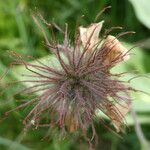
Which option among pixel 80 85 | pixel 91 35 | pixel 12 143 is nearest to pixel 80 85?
pixel 80 85

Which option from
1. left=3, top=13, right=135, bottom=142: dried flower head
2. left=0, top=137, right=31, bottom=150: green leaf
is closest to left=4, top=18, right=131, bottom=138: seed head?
left=3, top=13, right=135, bottom=142: dried flower head

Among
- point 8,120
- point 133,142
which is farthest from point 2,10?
Answer: point 133,142

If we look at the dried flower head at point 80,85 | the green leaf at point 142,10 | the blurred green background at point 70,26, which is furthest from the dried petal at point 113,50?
the green leaf at point 142,10

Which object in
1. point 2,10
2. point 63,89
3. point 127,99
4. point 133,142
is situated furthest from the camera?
point 2,10

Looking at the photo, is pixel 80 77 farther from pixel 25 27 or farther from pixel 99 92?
pixel 25 27

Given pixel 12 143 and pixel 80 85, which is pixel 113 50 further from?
pixel 12 143

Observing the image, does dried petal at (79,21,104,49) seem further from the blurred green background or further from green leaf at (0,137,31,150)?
green leaf at (0,137,31,150)
